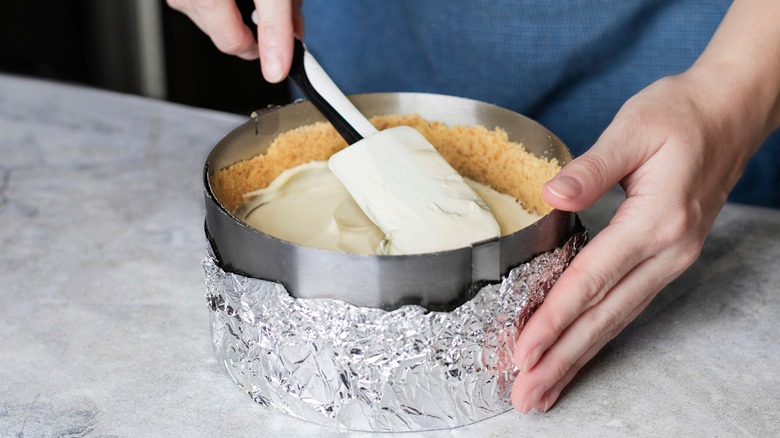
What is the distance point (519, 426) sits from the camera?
3.09ft

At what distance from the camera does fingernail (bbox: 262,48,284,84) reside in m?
1.08

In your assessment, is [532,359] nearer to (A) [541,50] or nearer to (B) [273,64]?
(B) [273,64]

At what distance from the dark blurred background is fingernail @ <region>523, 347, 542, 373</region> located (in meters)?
2.09

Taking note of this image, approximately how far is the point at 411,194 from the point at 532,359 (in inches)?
8.9

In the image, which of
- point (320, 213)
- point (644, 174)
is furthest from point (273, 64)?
point (644, 174)

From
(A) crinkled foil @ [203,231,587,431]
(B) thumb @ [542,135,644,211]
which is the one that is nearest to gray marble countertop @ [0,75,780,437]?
(A) crinkled foil @ [203,231,587,431]

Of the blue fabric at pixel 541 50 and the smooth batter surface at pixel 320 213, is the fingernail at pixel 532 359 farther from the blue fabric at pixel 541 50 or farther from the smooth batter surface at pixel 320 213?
the blue fabric at pixel 541 50

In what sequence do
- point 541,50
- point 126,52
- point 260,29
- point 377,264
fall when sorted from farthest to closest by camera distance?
point 126,52 < point 541,50 < point 260,29 < point 377,264

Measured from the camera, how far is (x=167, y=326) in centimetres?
111

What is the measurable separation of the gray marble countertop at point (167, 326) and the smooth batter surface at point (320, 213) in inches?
6.3

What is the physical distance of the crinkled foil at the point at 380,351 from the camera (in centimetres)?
85

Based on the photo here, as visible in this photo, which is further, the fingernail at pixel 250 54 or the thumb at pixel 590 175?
the fingernail at pixel 250 54

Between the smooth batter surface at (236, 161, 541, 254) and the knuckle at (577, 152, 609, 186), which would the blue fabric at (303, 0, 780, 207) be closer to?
the smooth batter surface at (236, 161, 541, 254)

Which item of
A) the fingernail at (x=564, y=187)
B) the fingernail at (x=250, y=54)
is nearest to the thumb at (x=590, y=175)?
the fingernail at (x=564, y=187)
